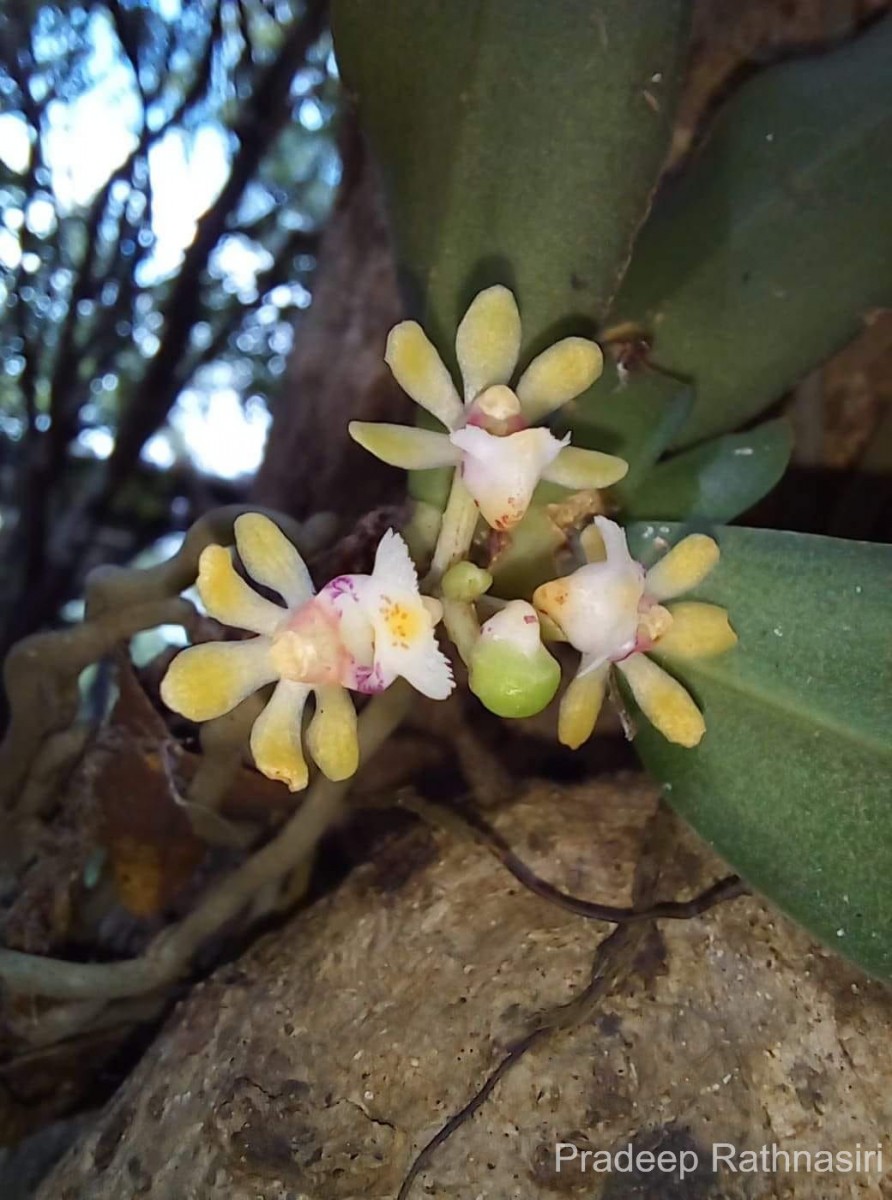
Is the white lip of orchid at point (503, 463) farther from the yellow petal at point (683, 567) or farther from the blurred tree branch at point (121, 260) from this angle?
the blurred tree branch at point (121, 260)

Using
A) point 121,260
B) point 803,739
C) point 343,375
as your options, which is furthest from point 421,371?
point 121,260

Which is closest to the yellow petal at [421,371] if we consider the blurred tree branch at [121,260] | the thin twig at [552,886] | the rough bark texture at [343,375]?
the thin twig at [552,886]

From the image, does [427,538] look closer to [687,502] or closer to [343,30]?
[687,502]

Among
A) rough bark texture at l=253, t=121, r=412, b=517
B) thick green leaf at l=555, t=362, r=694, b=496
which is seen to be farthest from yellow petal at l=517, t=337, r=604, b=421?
rough bark texture at l=253, t=121, r=412, b=517

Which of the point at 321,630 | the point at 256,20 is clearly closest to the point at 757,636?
the point at 321,630

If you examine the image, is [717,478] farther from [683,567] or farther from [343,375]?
[343,375]
